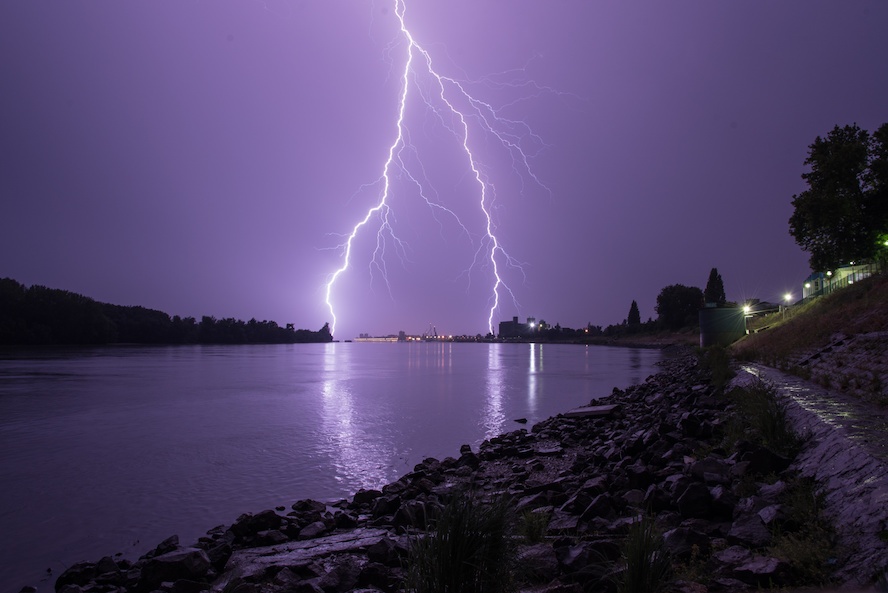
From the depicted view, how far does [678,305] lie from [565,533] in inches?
5611

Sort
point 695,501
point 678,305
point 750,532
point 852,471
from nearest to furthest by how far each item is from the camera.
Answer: point 750,532
point 852,471
point 695,501
point 678,305

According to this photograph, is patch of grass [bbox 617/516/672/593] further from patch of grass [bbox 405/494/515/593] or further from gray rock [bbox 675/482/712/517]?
gray rock [bbox 675/482/712/517]

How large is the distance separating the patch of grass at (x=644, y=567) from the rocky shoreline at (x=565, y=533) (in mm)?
213

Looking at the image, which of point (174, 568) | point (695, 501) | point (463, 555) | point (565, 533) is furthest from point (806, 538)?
point (174, 568)

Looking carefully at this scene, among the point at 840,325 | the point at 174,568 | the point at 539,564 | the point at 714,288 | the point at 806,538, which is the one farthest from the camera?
the point at 714,288

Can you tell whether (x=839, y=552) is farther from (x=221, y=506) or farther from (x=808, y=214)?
(x=808, y=214)

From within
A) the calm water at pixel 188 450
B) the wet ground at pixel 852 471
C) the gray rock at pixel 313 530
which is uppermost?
the wet ground at pixel 852 471

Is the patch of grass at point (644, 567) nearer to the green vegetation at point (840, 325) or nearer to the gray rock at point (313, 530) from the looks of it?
the gray rock at point (313, 530)

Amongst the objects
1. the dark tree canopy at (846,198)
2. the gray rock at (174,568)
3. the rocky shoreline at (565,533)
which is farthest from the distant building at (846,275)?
the gray rock at (174,568)

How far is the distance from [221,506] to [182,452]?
5.81 meters

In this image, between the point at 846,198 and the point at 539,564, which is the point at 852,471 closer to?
the point at 539,564

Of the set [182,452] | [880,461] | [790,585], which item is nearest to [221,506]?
[182,452]

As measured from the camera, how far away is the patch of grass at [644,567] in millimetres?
3752

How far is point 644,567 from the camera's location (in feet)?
12.4
